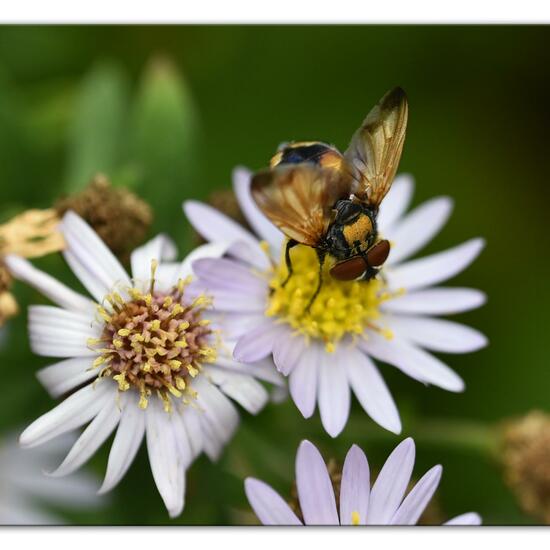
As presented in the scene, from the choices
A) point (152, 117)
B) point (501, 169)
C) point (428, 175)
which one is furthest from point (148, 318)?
point (501, 169)

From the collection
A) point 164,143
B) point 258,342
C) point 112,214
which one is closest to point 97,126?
point 164,143

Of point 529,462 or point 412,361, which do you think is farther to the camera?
point 529,462

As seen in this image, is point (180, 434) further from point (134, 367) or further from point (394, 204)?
point (394, 204)

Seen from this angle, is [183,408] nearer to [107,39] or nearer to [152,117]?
[152,117]

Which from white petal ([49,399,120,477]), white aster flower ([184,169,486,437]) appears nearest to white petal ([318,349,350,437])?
white aster flower ([184,169,486,437])

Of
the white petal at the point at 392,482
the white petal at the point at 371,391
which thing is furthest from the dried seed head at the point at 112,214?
the white petal at the point at 392,482
